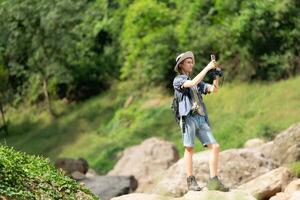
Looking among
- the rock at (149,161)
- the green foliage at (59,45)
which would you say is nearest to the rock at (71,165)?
the rock at (149,161)

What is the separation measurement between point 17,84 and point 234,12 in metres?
18.8

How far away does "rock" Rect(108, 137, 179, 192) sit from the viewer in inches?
923

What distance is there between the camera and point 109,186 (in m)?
19.3

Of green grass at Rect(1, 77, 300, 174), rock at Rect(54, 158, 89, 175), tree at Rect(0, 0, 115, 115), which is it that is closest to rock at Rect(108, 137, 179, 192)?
rock at Rect(54, 158, 89, 175)

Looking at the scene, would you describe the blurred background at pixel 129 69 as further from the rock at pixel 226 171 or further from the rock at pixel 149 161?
the rock at pixel 226 171

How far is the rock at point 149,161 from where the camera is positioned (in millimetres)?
23453

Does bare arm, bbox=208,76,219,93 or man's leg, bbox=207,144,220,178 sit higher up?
bare arm, bbox=208,76,219,93

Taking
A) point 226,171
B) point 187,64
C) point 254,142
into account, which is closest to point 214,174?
point 187,64

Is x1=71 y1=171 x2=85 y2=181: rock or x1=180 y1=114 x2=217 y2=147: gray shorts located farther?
x1=71 y1=171 x2=85 y2=181: rock

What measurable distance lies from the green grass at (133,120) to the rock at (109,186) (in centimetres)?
Answer: 768

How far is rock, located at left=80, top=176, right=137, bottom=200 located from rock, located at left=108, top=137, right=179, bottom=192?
2709mm

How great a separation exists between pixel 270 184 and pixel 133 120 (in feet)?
87.2

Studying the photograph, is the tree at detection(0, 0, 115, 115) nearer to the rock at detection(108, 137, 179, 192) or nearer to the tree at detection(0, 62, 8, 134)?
the tree at detection(0, 62, 8, 134)

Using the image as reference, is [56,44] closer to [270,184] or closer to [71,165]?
[71,165]
